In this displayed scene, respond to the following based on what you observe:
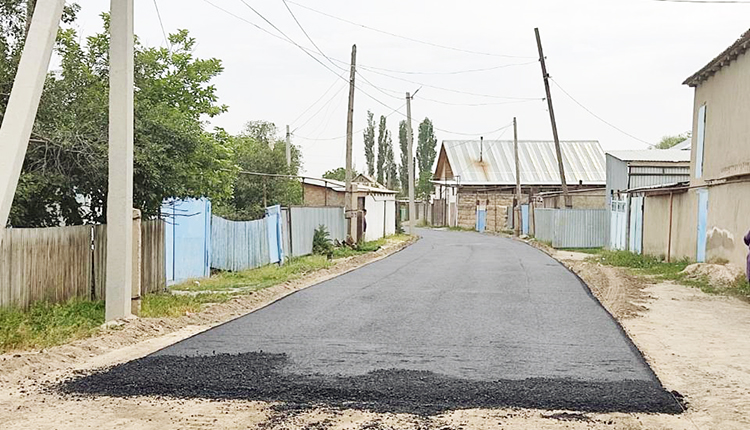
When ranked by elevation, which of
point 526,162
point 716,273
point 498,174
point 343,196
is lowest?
point 716,273

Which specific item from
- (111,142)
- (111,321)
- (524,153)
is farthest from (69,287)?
(524,153)

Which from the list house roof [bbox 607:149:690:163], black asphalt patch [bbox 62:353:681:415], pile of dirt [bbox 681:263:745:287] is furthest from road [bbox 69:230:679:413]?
house roof [bbox 607:149:690:163]

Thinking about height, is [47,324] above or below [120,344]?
above

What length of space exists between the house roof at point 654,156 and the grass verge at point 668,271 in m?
5.52

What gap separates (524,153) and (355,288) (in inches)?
2233

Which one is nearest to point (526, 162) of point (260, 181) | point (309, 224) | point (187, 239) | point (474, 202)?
point (474, 202)

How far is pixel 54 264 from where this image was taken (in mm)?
12508

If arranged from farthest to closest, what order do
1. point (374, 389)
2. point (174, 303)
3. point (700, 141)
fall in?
1. point (700, 141)
2. point (174, 303)
3. point (374, 389)

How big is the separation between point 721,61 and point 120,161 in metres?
17.2

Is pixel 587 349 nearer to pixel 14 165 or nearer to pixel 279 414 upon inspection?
pixel 279 414

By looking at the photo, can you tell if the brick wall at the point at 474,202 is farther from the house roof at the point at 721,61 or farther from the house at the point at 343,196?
the house roof at the point at 721,61

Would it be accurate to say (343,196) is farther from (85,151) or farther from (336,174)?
(336,174)

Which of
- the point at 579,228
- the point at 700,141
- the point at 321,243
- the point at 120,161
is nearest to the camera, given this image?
the point at 120,161

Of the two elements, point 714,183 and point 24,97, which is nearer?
point 24,97
